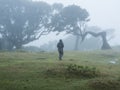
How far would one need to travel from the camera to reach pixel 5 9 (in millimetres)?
78125

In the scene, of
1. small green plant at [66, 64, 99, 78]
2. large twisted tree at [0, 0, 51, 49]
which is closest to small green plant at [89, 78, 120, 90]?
small green plant at [66, 64, 99, 78]

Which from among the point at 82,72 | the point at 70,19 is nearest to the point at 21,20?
the point at 70,19

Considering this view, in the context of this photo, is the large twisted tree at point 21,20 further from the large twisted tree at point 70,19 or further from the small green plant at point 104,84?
the small green plant at point 104,84

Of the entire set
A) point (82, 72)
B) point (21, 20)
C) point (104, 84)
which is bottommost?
point (104, 84)

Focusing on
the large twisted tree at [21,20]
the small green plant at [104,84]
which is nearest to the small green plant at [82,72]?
the small green plant at [104,84]

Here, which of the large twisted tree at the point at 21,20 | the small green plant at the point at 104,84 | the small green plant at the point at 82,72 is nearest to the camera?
the small green plant at the point at 104,84

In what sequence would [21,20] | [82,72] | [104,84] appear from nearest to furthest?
[104,84], [82,72], [21,20]

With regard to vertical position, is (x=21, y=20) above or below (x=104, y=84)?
above

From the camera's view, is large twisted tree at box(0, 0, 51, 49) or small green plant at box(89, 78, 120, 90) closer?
small green plant at box(89, 78, 120, 90)

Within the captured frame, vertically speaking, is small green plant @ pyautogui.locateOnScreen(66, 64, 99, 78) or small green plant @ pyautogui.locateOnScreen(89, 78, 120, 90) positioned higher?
small green plant @ pyautogui.locateOnScreen(66, 64, 99, 78)

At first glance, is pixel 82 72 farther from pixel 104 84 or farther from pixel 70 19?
pixel 70 19

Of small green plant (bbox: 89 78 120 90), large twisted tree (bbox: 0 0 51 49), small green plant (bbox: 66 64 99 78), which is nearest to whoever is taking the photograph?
small green plant (bbox: 89 78 120 90)

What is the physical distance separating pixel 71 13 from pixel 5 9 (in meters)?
16.8

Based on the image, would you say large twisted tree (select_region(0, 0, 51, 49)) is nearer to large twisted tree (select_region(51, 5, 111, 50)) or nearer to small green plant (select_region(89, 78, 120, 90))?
large twisted tree (select_region(51, 5, 111, 50))
